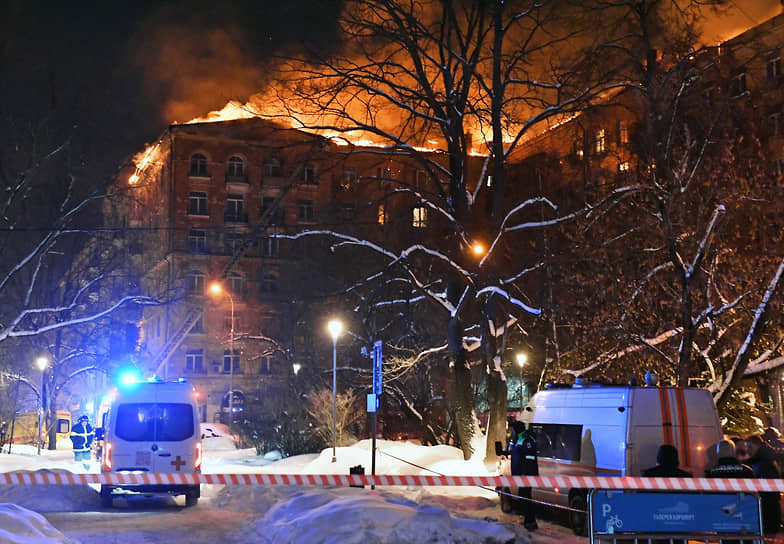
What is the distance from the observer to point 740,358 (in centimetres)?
1998

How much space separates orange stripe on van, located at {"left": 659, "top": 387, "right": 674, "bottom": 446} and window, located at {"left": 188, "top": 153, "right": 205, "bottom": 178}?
222 ft

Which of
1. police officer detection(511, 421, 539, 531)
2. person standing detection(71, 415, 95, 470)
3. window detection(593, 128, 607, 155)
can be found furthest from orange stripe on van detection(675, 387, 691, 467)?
person standing detection(71, 415, 95, 470)

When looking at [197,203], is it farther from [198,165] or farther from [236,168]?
[236,168]

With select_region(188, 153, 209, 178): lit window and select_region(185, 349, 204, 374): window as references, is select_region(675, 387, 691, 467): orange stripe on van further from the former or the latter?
select_region(188, 153, 209, 178): lit window

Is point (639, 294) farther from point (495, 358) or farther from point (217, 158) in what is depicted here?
point (217, 158)

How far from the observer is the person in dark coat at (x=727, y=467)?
11.7m

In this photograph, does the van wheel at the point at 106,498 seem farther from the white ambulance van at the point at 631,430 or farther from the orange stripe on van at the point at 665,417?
the orange stripe on van at the point at 665,417

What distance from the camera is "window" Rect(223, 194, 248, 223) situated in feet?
257

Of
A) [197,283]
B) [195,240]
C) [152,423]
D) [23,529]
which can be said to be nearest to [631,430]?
[23,529]

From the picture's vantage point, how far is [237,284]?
78.2 meters

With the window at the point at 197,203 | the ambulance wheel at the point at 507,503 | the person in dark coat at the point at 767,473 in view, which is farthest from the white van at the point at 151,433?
the window at the point at 197,203

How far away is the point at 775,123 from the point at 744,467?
20226 mm

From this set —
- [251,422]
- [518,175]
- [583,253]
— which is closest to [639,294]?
[583,253]

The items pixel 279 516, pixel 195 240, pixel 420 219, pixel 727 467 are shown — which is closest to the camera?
pixel 727 467
